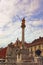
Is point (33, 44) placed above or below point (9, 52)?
above

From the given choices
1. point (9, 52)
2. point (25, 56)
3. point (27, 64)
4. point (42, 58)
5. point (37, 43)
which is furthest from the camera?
point (37, 43)

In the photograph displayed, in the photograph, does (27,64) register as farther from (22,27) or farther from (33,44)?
(33,44)

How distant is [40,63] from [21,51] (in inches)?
413

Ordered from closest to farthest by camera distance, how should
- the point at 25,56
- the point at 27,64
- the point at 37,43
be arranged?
the point at 27,64 < the point at 25,56 < the point at 37,43

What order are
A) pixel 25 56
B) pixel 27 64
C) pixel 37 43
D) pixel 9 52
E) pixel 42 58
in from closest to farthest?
pixel 42 58 → pixel 27 64 → pixel 25 56 → pixel 9 52 → pixel 37 43

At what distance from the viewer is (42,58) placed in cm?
1555

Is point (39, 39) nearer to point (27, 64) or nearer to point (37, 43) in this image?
point (37, 43)

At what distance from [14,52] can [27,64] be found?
13.3 meters

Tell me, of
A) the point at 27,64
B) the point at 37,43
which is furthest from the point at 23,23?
the point at 37,43

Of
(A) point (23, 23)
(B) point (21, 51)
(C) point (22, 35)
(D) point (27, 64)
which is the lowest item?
(D) point (27, 64)

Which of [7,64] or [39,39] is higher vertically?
[39,39]

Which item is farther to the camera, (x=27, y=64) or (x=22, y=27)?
(x=22, y=27)

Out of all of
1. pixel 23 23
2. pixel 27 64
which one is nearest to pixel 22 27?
pixel 23 23

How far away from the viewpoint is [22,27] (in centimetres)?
2973
